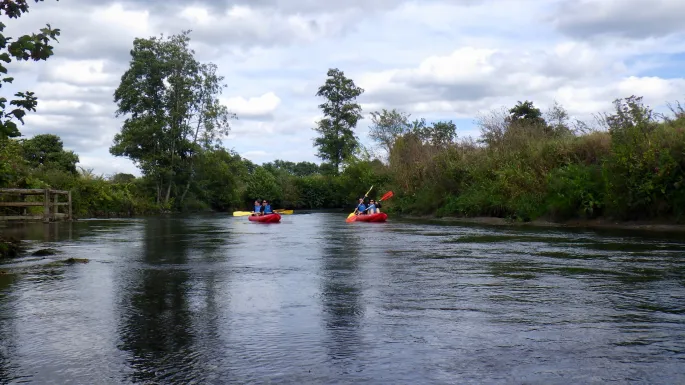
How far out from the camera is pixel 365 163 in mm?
70750

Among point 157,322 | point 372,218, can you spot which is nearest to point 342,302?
point 157,322

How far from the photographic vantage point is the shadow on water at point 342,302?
7.16 m

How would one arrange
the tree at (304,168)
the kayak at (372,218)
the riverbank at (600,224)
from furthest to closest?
1. the tree at (304,168)
2. the kayak at (372,218)
3. the riverbank at (600,224)

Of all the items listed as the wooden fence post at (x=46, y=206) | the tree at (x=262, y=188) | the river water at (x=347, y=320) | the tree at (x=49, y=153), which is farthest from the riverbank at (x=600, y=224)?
the tree at (x=262, y=188)

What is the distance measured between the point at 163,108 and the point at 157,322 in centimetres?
5419

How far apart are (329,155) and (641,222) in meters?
55.7

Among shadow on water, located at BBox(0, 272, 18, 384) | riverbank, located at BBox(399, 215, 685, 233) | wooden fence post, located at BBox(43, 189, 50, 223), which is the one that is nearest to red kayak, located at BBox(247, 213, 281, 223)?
riverbank, located at BBox(399, 215, 685, 233)

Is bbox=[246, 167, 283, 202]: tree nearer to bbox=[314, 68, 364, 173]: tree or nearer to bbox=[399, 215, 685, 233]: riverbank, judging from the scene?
bbox=[314, 68, 364, 173]: tree

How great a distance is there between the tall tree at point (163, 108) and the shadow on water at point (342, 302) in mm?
44351

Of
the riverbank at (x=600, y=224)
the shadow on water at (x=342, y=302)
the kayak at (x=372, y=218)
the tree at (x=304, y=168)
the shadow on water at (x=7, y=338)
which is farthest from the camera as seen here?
the tree at (x=304, y=168)

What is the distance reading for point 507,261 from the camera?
15273 millimetres

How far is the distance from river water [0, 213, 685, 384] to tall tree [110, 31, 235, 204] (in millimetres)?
44443

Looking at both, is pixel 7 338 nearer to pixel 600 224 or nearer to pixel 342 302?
pixel 342 302

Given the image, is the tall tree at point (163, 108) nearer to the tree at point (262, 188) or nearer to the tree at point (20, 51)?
the tree at point (262, 188)
